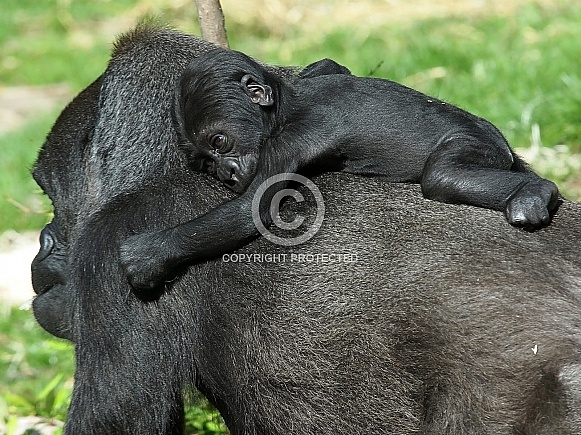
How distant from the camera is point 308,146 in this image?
3125 millimetres

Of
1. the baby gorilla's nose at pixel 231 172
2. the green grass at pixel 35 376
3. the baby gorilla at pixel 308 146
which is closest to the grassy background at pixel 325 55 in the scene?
the green grass at pixel 35 376

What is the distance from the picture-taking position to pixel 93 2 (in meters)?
15.1

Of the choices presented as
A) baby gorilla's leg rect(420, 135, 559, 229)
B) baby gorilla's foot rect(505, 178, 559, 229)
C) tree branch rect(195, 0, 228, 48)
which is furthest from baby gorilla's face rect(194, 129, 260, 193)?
tree branch rect(195, 0, 228, 48)

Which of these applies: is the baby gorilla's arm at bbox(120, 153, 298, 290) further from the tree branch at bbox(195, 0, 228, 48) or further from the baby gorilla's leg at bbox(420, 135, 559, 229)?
the tree branch at bbox(195, 0, 228, 48)

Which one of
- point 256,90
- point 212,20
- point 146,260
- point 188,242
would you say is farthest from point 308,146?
point 212,20

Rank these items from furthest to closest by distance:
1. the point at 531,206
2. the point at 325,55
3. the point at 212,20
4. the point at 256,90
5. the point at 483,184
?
Result: the point at 325,55, the point at 212,20, the point at 256,90, the point at 483,184, the point at 531,206

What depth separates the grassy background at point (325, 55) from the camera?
5.49 metres

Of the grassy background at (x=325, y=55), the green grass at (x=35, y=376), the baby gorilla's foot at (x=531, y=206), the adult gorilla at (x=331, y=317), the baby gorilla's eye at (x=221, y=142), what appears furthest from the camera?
the grassy background at (x=325, y=55)

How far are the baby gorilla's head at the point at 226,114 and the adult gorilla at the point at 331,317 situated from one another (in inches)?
3.7

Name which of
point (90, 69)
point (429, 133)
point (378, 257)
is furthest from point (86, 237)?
point (90, 69)

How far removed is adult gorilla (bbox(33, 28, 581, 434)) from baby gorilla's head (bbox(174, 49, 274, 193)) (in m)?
0.09

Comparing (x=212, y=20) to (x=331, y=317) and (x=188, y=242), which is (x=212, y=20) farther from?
(x=331, y=317)

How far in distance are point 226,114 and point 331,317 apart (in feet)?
2.42

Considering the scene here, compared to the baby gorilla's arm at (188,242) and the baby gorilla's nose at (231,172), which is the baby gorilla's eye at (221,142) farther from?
the baby gorilla's arm at (188,242)
